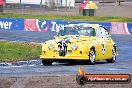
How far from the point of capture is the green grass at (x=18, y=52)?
20003 mm

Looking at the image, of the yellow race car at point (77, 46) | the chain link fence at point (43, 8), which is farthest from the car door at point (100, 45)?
the chain link fence at point (43, 8)

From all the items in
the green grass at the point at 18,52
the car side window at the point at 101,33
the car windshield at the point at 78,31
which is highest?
the car windshield at the point at 78,31

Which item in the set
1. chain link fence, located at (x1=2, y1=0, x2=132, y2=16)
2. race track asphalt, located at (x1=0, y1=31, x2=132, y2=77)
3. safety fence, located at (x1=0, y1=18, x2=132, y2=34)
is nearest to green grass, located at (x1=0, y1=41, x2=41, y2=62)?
race track asphalt, located at (x1=0, y1=31, x2=132, y2=77)

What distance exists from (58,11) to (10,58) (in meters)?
39.7

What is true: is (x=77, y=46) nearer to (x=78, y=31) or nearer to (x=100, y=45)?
(x=78, y=31)

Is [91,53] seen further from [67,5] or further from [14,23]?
[67,5]

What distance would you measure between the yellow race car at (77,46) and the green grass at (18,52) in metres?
1.25

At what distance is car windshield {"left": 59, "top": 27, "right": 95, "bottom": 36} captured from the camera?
20.0 metres

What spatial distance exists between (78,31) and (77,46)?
53.2 inches

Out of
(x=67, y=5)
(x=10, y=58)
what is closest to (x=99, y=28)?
(x=10, y=58)

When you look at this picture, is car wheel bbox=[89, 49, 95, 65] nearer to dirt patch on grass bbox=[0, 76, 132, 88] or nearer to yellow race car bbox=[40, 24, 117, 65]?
yellow race car bbox=[40, 24, 117, 65]

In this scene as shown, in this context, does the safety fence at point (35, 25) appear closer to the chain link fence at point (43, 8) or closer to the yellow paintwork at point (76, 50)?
the chain link fence at point (43, 8)

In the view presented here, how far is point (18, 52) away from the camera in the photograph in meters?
21.8

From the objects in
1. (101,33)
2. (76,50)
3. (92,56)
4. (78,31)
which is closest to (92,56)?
(92,56)
